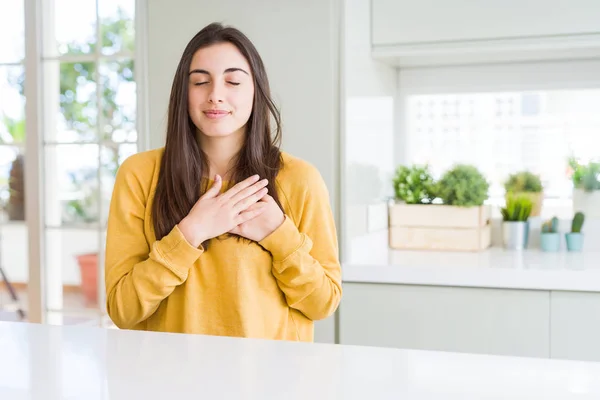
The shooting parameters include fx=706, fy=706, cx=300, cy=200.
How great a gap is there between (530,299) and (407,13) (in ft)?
3.30

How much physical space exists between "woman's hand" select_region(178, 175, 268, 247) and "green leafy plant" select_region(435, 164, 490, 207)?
4.08ft

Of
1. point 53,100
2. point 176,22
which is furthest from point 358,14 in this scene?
point 53,100

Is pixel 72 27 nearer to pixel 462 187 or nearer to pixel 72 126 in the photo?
pixel 72 126

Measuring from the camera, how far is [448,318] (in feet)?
6.96

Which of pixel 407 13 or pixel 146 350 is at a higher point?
pixel 407 13

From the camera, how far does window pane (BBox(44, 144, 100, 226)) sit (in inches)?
112

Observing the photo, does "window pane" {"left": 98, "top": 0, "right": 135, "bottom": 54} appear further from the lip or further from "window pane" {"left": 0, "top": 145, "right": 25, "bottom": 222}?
the lip

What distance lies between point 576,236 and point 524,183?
0.27m

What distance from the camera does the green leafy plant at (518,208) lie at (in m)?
2.53

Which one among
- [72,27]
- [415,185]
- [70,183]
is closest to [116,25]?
[72,27]

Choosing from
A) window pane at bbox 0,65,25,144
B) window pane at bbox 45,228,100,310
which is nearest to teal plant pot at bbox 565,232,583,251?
window pane at bbox 45,228,100,310

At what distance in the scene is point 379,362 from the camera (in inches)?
33.4

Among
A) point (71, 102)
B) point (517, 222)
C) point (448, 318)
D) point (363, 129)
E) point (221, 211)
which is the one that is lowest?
point (448, 318)

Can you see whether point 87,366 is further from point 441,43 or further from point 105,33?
point 105,33
